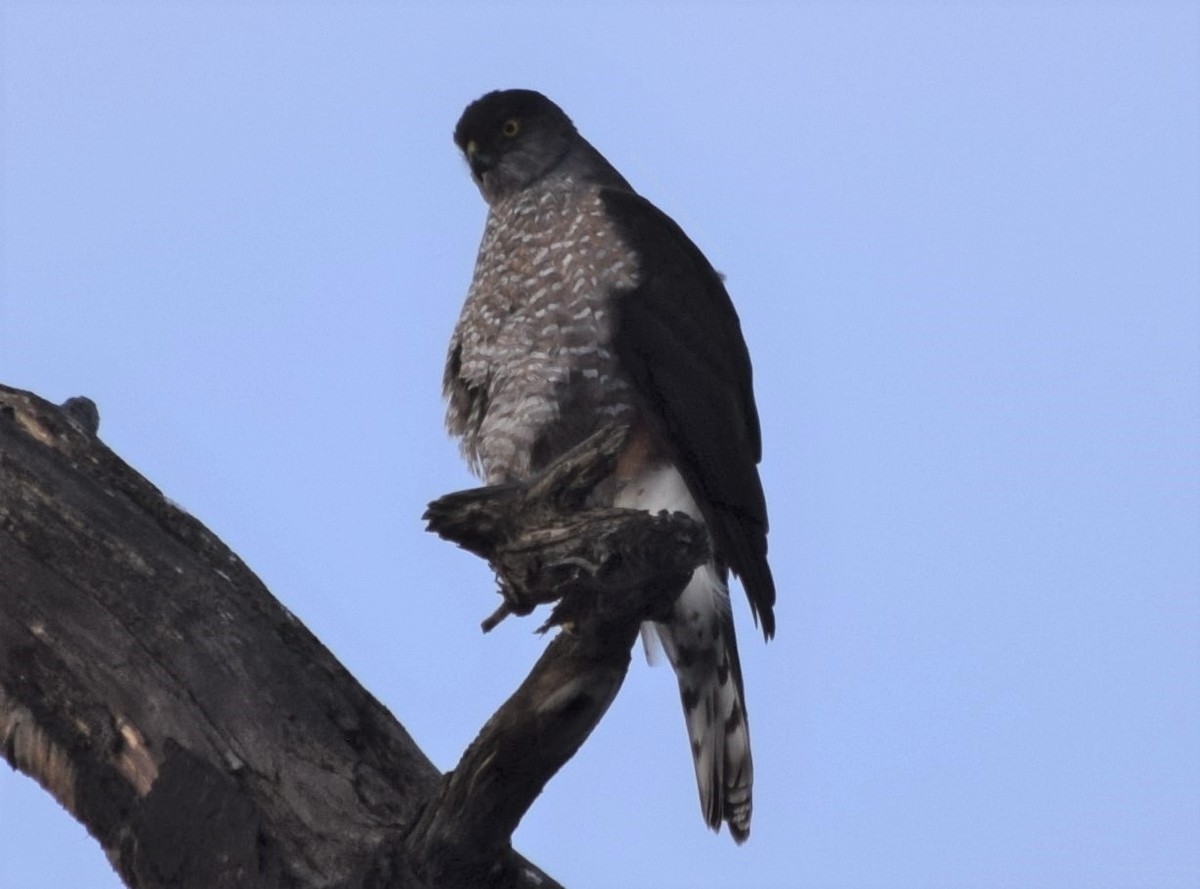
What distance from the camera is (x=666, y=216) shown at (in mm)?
5969

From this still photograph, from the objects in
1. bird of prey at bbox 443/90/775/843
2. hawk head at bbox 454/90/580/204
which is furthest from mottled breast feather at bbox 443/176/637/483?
hawk head at bbox 454/90/580/204

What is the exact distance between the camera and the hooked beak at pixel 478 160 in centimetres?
656

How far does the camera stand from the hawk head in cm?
644

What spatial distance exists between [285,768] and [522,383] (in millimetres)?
1872

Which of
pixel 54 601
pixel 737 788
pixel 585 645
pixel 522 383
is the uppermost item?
pixel 522 383

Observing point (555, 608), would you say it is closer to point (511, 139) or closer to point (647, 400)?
point (647, 400)

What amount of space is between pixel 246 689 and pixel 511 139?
3292 millimetres

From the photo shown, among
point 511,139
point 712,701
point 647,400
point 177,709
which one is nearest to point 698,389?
point 647,400

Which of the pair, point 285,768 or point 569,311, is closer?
Answer: point 285,768

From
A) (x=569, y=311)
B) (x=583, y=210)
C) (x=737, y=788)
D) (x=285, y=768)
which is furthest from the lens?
(x=583, y=210)

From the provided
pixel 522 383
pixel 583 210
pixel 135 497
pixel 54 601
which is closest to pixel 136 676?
pixel 54 601

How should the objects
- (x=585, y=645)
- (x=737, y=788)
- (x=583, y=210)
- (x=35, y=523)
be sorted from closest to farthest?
(x=585, y=645) → (x=35, y=523) → (x=737, y=788) → (x=583, y=210)

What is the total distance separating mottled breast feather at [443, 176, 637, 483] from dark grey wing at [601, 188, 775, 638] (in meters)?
0.07

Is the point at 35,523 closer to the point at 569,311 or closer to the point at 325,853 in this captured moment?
the point at 325,853
